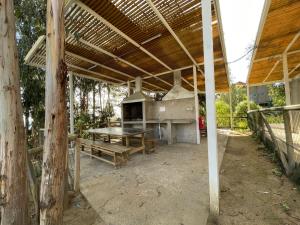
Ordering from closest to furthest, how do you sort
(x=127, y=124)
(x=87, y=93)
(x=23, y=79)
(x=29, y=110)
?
(x=23, y=79), (x=29, y=110), (x=127, y=124), (x=87, y=93)

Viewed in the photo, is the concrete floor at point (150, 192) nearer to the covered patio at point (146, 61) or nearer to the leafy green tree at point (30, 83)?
the covered patio at point (146, 61)

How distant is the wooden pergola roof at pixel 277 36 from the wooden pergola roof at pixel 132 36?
3.52 feet

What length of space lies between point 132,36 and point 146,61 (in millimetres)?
1928

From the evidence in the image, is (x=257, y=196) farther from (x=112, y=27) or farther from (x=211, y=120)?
(x=112, y=27)

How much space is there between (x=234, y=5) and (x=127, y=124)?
6117 mm

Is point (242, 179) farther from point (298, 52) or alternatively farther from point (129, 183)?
point (298, 52)

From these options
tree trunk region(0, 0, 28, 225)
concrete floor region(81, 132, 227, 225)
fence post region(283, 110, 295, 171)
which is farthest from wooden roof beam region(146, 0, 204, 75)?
concrete floor region(81, 132, 227, 225)

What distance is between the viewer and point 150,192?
2.58m

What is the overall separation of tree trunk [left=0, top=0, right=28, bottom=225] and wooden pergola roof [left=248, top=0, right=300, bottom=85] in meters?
4.53

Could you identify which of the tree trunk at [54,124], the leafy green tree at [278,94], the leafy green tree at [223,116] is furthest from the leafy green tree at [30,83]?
the leafy green tree at [278,94]

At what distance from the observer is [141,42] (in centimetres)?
453

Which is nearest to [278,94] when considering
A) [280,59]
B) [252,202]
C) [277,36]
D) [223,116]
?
[223,116]

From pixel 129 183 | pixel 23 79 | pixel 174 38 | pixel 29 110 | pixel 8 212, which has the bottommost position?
pixel 129 183

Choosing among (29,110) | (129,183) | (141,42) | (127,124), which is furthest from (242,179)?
(29,110)
